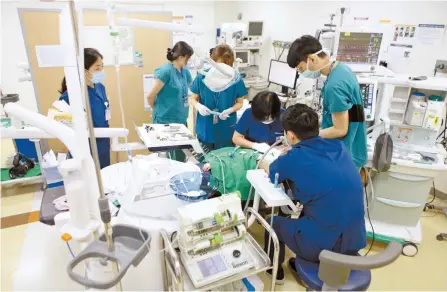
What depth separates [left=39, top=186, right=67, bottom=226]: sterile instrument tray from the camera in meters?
1.50

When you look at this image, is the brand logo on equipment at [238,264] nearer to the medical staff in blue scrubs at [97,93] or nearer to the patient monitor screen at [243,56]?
the medical staff in blue scrubs at [97,93]

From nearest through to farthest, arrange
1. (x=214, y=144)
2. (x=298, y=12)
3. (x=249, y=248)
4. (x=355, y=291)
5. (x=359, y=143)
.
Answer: (x=355, y=291) → (x=249, y=248) → (x=359, y=143) → (x=214, y=144) → (x=298, y=12)

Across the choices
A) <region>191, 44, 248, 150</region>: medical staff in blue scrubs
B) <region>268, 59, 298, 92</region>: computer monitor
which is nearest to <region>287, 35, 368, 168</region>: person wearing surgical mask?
<region>191, 44, 248, 150</region>: medical staff in blue scrubs

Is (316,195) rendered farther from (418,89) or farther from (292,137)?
(418,89)

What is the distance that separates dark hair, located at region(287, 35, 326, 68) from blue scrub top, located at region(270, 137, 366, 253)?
1.96 feet

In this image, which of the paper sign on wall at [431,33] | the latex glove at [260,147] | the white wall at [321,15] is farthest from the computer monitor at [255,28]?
the latex glove at [260,147]

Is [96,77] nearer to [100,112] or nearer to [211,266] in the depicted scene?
[100,112]

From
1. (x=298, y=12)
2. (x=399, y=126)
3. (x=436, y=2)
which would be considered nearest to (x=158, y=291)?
(x=399, y=126)

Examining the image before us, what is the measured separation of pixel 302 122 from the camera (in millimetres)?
1527

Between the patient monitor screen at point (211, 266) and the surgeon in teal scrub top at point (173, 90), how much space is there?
4.20ft

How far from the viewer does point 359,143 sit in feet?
6.74

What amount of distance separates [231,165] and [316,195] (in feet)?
1.90

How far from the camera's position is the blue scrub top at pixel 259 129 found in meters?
2.23

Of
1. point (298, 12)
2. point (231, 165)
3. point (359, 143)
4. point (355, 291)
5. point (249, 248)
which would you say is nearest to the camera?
point (355, 291)
